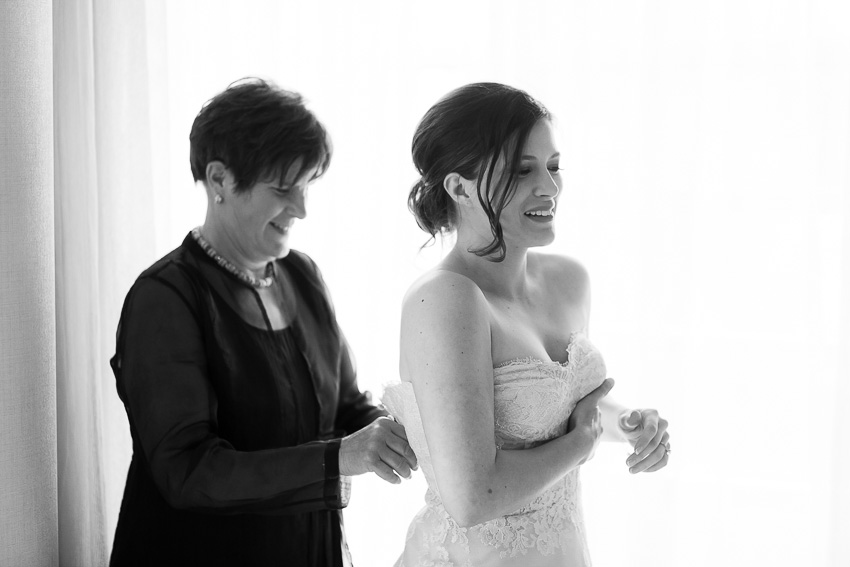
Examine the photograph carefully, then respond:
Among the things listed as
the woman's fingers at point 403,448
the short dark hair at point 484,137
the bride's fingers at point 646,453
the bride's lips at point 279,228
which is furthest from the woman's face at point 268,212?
the bride's fingers at point 646,453

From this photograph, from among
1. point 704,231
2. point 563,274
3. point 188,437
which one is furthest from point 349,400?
point 704,231

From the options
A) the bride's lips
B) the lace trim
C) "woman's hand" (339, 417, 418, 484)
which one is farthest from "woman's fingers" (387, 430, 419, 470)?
the bride's lips

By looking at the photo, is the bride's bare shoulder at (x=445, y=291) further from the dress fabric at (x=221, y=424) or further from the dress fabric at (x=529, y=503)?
the dress fabric at (x=221, y=424)

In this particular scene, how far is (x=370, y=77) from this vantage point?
2041 millimetres

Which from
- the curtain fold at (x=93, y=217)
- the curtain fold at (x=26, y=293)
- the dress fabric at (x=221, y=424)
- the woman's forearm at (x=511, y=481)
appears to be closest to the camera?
the woman's forearm at (x=511, y=481)

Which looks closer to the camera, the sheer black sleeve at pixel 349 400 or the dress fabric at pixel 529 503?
the dress fabric at pixel 529 503

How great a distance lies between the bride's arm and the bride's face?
0.40 ft

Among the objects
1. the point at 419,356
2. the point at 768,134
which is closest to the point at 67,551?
the point at 419,356

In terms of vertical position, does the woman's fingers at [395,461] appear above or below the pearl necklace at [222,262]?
below

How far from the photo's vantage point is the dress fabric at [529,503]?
48.0 inches

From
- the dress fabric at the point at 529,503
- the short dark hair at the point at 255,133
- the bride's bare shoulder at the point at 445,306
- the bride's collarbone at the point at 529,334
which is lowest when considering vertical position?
the dress fabric at the point at 529,503

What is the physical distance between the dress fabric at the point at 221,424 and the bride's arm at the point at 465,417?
0.29 m

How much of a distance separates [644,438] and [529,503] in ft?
0.67

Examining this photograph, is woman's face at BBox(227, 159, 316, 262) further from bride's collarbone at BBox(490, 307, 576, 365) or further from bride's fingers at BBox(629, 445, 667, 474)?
bride's fingers at BBox(629, 445, 667, 474)
